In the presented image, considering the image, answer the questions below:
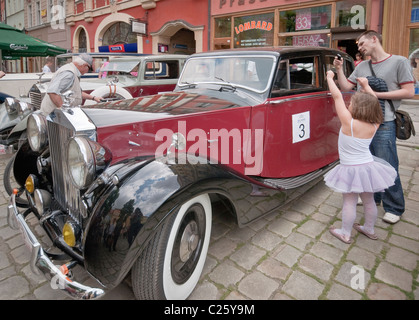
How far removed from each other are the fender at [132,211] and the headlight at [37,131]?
3.42ft

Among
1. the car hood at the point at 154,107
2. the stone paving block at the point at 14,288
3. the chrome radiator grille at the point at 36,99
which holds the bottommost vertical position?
the stone paving block at the point at 14,288

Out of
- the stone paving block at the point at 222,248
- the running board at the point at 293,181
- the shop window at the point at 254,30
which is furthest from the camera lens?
the shop window at the point at 254,30

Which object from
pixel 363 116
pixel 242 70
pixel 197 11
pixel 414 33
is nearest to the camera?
pixel 363 116

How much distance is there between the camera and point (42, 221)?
6.23 feet

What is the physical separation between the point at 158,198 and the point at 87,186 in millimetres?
453

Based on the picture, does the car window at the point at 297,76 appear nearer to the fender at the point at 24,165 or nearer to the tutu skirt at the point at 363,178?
the tutu skirt at the point at 363,178

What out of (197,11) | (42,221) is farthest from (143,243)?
(197,11)

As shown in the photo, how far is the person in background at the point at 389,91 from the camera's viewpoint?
2.55 m

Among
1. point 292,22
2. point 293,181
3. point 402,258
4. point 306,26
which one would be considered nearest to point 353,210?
point 402,258

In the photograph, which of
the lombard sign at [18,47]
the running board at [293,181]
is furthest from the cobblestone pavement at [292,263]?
the lombard sign at [18,47]

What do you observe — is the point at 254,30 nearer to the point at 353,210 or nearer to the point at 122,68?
the point at 122,68

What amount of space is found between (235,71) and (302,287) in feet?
6.35

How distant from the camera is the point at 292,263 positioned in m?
2.21
